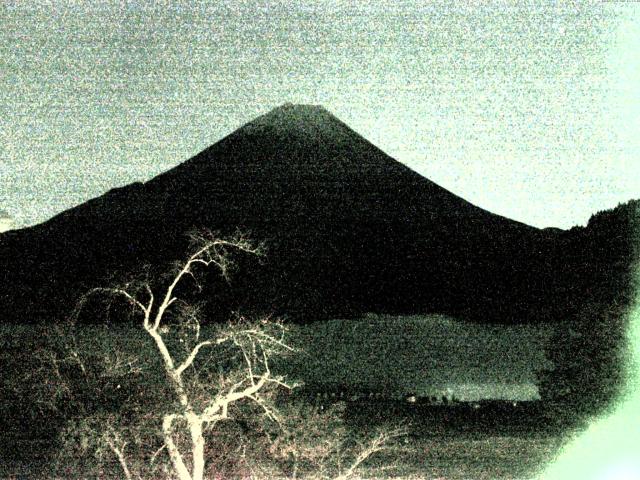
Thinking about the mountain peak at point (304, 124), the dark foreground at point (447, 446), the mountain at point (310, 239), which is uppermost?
the mountain peak at point (304, 124)

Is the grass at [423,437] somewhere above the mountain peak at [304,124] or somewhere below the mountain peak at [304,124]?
below

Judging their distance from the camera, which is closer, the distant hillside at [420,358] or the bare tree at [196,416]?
the bare tree at [196,416]

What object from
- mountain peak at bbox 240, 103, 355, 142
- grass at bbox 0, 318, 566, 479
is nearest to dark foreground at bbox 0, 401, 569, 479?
grass at bbox 0, 318, 566, 479

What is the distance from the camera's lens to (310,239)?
48875mm

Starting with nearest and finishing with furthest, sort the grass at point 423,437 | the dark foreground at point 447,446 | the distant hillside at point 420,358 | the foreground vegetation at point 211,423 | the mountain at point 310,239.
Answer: the foreground vegetation at point 211,423, the dark foreground at point 447,446, the grass at point 423,437, the distant hillside at point 420,358, the mountain at point 310,239

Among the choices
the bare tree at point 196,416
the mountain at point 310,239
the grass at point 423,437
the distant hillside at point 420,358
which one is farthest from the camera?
the mountain at point 310,239

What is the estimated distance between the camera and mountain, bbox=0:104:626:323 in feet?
123

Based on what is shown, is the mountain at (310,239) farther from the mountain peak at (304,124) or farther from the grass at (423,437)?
the grass at (423,437)

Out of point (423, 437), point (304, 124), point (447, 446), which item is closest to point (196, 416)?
point (447, 446)

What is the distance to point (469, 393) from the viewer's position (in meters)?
22.0

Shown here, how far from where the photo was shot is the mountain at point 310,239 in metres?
37.4

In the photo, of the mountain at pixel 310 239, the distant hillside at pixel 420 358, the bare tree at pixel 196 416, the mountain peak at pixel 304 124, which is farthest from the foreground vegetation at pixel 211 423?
the mountain peak at pixel 304 124

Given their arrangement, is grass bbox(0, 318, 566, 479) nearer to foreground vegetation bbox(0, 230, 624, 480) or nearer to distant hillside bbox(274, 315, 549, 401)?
foreground vegetation bbox(0, 230, 624, 480)

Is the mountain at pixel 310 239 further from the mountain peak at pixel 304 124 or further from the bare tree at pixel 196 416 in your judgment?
the bare tree at pixel 196 416
